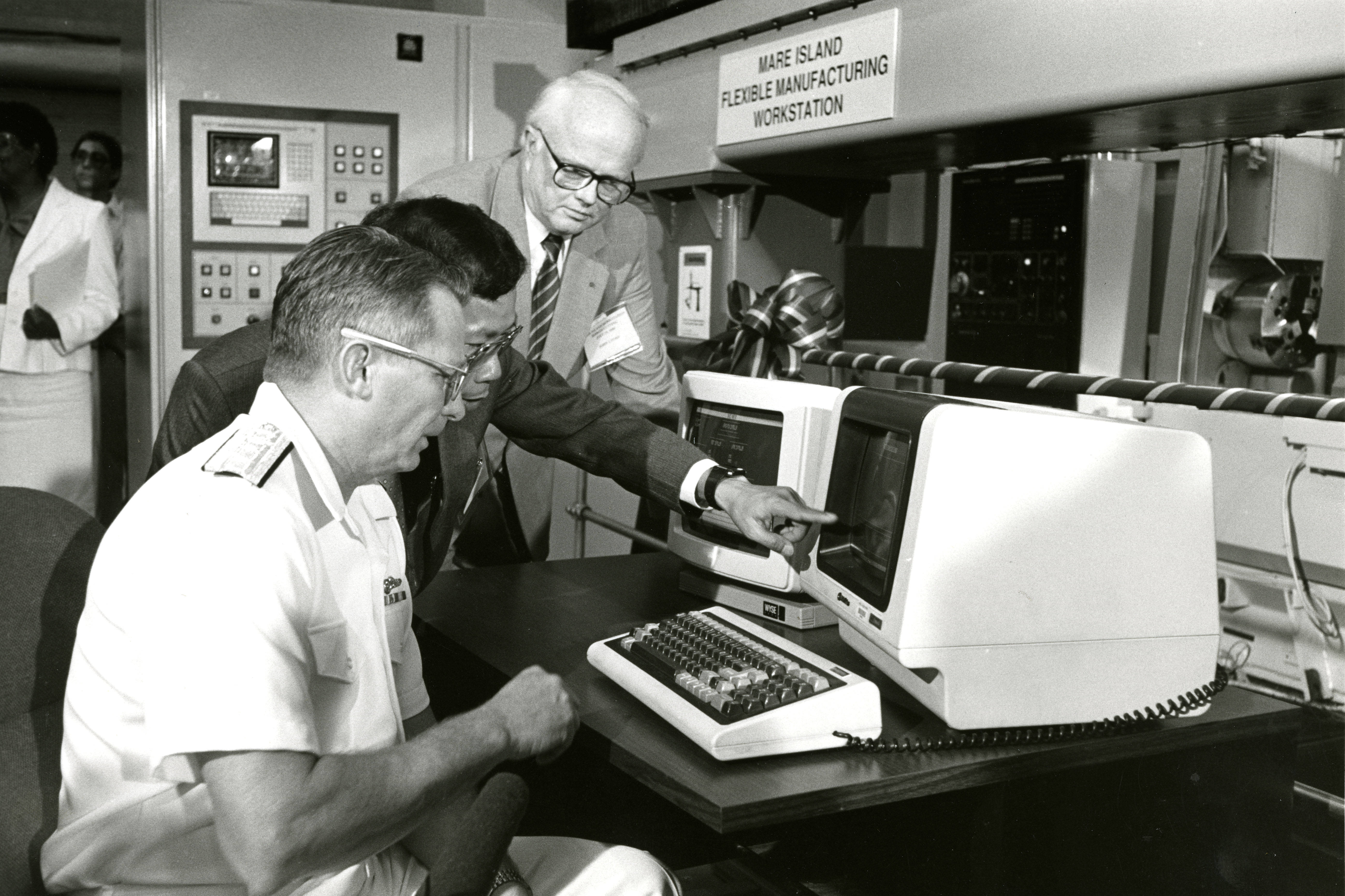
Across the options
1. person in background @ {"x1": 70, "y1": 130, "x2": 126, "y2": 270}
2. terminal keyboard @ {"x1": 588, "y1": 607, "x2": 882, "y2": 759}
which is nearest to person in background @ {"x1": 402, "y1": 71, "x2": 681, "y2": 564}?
A: terminal keyboard @ {"x1": 588, "y1": 607, "x2": 882, "y2": 759}

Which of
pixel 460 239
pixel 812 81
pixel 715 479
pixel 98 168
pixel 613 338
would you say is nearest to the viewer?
pixel 460 239

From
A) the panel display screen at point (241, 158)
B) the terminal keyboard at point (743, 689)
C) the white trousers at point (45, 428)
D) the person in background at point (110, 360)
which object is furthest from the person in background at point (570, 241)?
the white trousers at point (45, 428)

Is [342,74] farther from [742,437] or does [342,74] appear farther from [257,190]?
[742,437]

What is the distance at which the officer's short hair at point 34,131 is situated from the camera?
4043 millimetres

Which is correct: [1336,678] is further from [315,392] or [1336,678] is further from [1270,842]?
[315,392]

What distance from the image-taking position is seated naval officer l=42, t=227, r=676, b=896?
3.33ft

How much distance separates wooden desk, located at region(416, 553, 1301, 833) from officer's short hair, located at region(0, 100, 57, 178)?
2811mm

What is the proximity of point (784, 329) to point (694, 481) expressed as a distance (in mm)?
775

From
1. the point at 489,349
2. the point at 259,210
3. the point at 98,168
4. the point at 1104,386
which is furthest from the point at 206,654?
the point at 98,168

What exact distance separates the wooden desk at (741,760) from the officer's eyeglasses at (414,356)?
0.45m

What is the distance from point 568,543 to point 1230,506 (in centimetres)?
215

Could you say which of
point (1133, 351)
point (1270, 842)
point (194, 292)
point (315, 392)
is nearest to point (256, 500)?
point (315, 392)

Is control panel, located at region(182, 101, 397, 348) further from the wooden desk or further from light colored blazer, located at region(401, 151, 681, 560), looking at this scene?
the wooden desk

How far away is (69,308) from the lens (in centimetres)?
406
